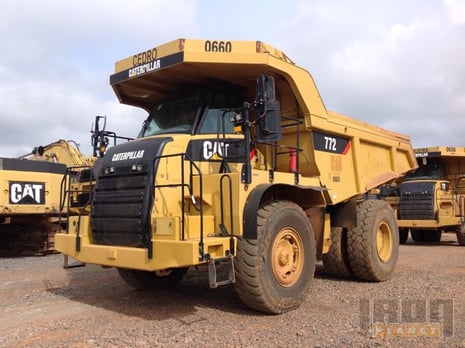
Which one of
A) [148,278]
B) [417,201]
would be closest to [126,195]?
[148,278]

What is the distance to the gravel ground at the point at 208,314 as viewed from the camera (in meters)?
4.73

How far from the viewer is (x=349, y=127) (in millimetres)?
7930

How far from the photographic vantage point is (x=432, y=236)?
1664 centimetres

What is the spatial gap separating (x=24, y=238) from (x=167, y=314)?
8700 mm

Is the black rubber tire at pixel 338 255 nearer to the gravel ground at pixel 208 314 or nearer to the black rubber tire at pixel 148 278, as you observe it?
the gravel ground at pixel 208 314

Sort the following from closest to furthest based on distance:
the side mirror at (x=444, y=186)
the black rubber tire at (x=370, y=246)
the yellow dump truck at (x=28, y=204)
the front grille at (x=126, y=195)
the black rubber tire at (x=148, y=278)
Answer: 1. the front grille at (x=126, y=195)
2. the black rubber tire at (x=148, y=278)
3. the black rubber tire at (x=370, y=246)
4. the yellow dump truck at (x=28, y=204)
5. the side mirror at (x=444, y=186)

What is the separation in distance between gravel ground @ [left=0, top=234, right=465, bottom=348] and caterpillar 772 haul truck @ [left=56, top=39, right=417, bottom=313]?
0.38 meters

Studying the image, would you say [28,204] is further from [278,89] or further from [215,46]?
[215,46]

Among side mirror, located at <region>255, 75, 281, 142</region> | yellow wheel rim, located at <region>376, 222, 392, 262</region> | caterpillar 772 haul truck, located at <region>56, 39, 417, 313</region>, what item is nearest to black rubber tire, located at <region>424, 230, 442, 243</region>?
yellow wheel rim, located at <region>376, 222, 392, 262</region>

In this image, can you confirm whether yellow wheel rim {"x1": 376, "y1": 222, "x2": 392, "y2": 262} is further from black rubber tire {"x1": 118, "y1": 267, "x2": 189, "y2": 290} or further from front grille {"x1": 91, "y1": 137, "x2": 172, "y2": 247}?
front grille {"x1": 91, "y1": 137, "x2": 172, "y2": 247}

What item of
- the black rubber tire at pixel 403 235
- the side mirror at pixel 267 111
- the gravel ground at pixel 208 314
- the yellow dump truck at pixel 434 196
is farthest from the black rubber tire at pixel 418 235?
the side mirror at pixel 267 111

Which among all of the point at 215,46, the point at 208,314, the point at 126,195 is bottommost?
the point at 208,314

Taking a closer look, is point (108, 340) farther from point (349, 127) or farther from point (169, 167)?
point (349, 127)

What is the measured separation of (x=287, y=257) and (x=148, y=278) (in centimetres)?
228
